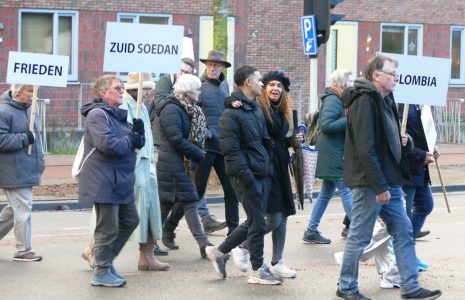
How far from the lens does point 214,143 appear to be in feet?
37.5

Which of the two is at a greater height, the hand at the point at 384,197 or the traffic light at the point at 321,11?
the traffic light at the point at 321,11

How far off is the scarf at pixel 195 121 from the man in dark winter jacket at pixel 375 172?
2276 millimetres

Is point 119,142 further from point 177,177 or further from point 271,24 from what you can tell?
point 271,24

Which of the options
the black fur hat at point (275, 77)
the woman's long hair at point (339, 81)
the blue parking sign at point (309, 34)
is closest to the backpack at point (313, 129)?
the woman's long hair at point (339, 81)

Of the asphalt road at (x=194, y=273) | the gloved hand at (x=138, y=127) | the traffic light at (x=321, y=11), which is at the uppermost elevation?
the traffic light at (x=321, y=11)

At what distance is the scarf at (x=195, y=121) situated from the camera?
9914 mm

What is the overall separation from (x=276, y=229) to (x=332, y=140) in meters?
2.11

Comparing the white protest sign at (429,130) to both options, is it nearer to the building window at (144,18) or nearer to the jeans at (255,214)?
the jeans at (255,214)

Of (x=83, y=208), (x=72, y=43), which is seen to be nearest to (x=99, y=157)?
(x=83, y=208)

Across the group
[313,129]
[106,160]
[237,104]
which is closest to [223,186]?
[313,129]

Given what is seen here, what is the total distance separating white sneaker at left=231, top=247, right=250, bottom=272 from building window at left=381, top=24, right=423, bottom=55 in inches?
795

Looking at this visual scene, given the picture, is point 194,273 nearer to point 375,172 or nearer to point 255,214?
point 255,214

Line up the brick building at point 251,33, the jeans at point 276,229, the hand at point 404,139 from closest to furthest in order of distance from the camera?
1. the hand at point 404,139
2. the jeans at point 276,229
3. the brick building at point 251,33

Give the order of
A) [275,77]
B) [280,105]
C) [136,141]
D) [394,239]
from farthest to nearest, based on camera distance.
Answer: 1. [280,105]
2. [275,77]
3. [136,141]
4. [394,239]
